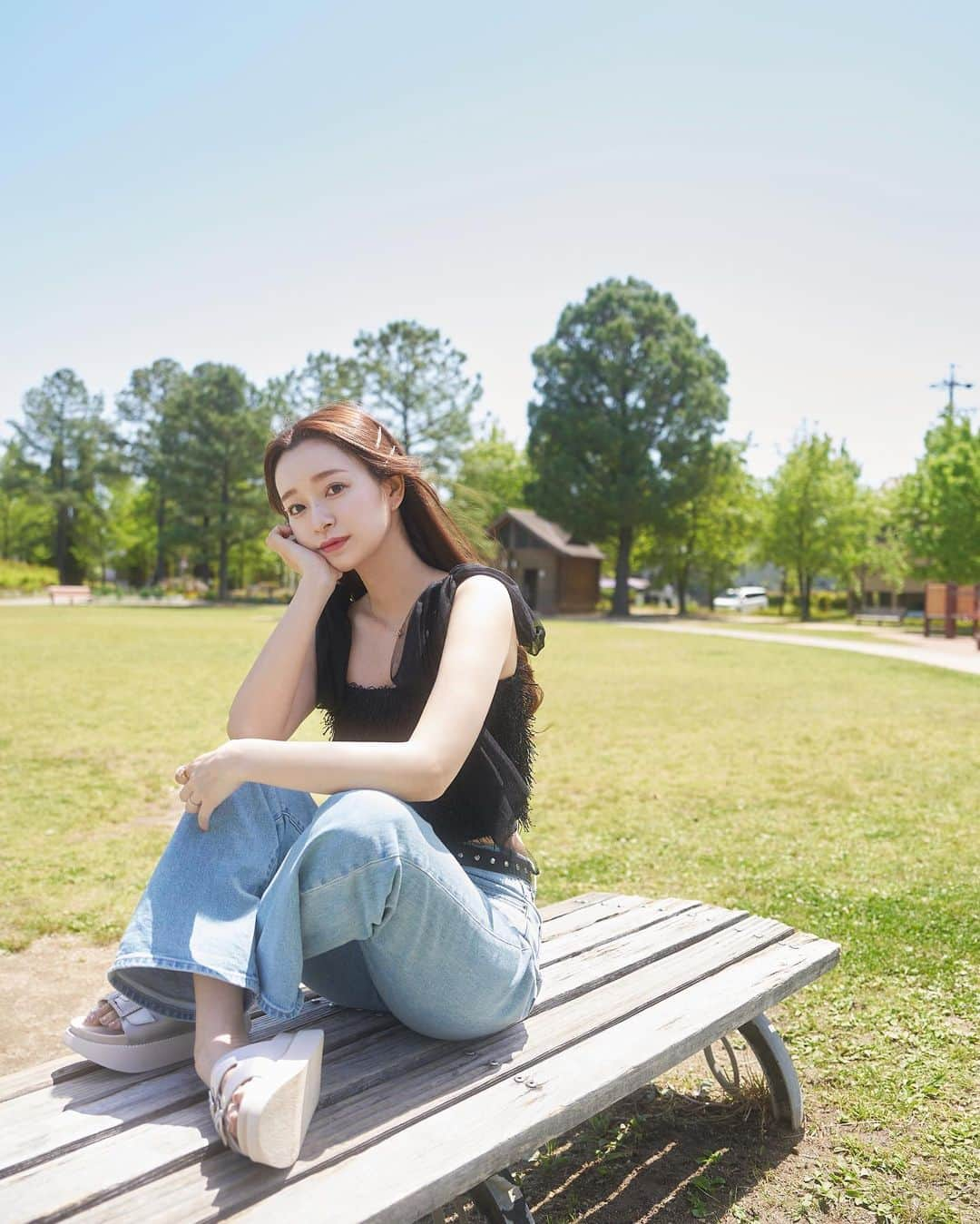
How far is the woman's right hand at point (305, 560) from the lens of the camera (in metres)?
2.68

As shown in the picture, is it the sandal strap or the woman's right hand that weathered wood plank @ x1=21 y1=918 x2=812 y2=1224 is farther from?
the woman's right hand

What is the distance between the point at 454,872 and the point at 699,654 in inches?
875

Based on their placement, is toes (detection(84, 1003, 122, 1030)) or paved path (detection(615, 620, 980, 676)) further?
paved path (detection(615, 620, 980, 676))

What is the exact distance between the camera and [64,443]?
7144cm

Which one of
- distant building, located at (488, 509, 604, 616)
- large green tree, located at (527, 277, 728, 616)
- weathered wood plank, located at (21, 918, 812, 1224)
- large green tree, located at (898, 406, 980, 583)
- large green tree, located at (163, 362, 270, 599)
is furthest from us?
large green tree, located at (163, 362, 270, 599)

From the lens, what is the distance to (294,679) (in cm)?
262

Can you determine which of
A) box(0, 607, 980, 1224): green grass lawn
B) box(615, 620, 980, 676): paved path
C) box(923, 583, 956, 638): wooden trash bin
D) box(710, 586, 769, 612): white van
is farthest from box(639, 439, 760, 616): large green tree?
box(0, 607, 980, 1224): green grass lawn

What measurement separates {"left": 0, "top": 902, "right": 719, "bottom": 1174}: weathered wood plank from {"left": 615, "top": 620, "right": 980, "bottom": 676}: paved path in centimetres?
1774

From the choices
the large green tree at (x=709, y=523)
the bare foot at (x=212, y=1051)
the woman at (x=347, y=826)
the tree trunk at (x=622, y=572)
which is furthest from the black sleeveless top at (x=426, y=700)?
the tree trunk at (x=622, y=572)

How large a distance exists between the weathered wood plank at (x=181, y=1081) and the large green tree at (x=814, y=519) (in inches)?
1995

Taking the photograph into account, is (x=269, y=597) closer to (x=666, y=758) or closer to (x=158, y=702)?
(x=158, y=702)

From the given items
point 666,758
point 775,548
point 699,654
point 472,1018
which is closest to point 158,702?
point 666,758

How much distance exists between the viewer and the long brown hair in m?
2.62

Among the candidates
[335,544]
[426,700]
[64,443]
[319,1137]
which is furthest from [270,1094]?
[64,443]
